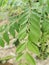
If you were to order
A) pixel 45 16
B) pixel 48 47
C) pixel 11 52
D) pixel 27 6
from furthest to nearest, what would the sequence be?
pixel 11 52, pixel 48 47, pixel 45 16, pixel 27 6

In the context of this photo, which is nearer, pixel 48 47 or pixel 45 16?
pixel 45 16

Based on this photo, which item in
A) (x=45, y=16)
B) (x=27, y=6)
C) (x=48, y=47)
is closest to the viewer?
(x=27, y=6)

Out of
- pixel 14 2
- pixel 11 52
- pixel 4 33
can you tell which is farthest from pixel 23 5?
pixel 11 52

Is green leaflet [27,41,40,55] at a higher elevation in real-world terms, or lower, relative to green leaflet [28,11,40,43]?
lower

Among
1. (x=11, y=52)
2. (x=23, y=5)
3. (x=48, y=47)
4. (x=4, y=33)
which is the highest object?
(x=23, y=5)

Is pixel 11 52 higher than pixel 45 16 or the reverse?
the reverse

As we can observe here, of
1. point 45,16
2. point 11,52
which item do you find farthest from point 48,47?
point 45,16

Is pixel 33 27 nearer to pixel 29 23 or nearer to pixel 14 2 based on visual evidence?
pixel 29 23

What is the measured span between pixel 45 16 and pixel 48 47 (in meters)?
1.50

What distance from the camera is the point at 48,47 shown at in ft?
8.47

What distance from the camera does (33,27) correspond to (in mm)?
866

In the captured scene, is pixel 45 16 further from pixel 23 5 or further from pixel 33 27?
pixel 33 27

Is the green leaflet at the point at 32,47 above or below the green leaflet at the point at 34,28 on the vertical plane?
below

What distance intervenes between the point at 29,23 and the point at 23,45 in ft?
0.30
